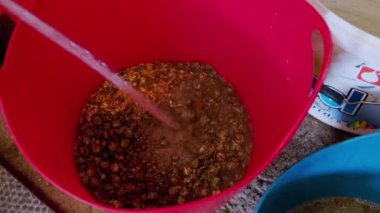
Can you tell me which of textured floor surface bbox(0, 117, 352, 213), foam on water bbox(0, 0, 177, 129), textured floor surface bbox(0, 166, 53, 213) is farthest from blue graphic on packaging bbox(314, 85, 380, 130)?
textured floor surface bbox(0, 166, 53, 213)

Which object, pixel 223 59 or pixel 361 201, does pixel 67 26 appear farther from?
pixel 361 201

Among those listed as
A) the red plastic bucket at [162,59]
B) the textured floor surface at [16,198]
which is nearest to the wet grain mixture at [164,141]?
the red plastic bucket at [162,59]

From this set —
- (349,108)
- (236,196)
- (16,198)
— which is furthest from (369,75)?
(16,198)

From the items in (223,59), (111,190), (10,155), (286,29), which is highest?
(286,29)

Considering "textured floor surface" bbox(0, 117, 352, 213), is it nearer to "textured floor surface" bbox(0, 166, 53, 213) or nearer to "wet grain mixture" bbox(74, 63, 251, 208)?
"textured floor surface" bbox(0, 166, 53, 213)

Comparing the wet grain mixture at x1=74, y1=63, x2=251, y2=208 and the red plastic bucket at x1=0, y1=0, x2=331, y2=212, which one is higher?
the red plastic bucket at x1=0, y1=0, x2=331, y2=212

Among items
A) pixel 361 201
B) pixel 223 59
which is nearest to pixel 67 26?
pixel 223 59

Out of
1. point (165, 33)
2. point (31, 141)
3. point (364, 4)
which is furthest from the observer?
point (165, 33)

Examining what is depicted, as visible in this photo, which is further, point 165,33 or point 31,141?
point 165,33
